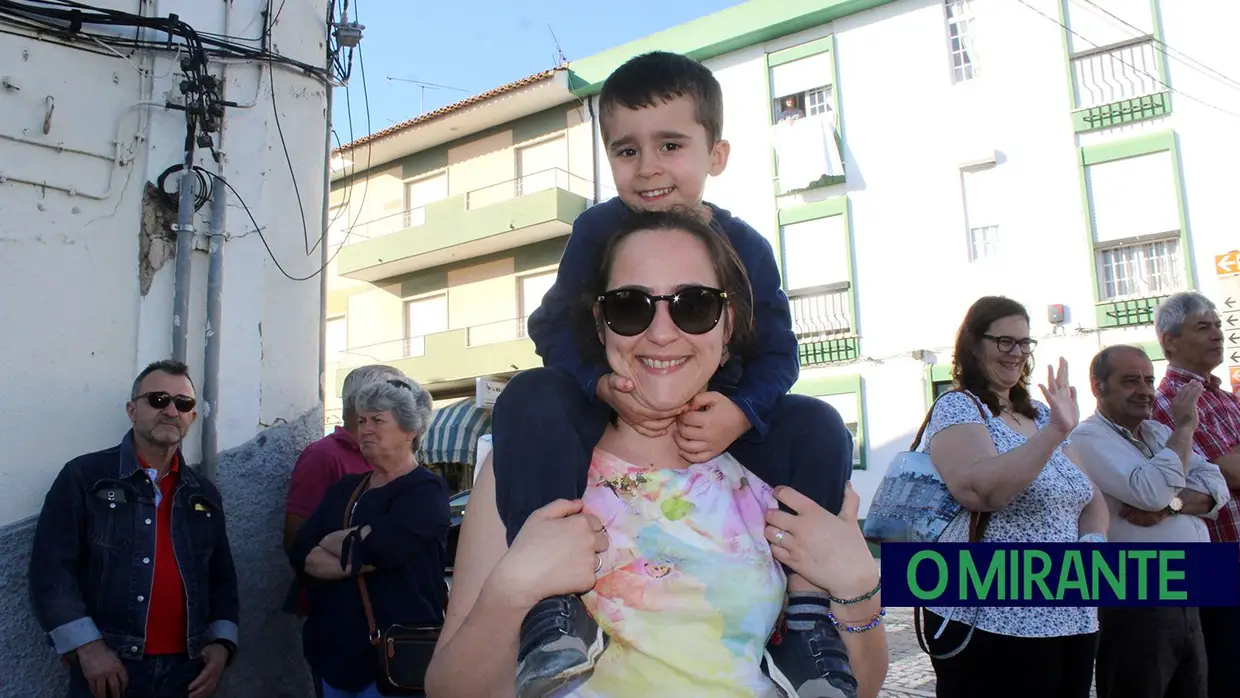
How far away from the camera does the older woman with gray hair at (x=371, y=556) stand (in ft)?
11.9

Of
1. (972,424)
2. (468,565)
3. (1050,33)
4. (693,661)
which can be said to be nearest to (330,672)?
(468,565)

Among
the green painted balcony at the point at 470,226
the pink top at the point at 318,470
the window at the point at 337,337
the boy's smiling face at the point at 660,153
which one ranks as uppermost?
the green painted balcony at the point at 470,226

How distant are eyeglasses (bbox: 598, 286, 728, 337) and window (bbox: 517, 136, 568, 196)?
721 inches

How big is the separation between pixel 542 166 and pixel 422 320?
5040mm

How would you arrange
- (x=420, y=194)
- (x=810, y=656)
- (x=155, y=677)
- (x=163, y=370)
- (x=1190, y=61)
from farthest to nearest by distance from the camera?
(x=420, y=194), (x=1190, y=61), (x=163, y=370), (x=155, y=677), (x=810, y=656)

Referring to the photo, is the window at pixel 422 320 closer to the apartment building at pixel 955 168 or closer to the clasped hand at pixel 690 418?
the apartment building at pixel 955 168

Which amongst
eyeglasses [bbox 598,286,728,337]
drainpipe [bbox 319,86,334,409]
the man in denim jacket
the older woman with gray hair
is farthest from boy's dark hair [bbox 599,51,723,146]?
drainpipe [bbox 319,86,334,409]

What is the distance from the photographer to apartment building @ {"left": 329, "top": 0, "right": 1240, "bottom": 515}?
44.1 feet

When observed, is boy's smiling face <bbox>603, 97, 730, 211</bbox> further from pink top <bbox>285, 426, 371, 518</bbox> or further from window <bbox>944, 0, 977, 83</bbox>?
window <bbox>944, 0, 977, 83</bbox>

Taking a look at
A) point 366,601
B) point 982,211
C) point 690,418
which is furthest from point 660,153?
point 982,211

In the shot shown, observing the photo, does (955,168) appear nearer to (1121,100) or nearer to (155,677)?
(1121,100)

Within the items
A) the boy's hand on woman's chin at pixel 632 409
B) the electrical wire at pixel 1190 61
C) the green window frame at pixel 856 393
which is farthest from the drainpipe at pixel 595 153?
the boy's hand on woman's chin at pixel 632 409

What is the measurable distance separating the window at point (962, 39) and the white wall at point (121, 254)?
1323 cm

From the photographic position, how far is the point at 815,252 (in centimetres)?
1669
